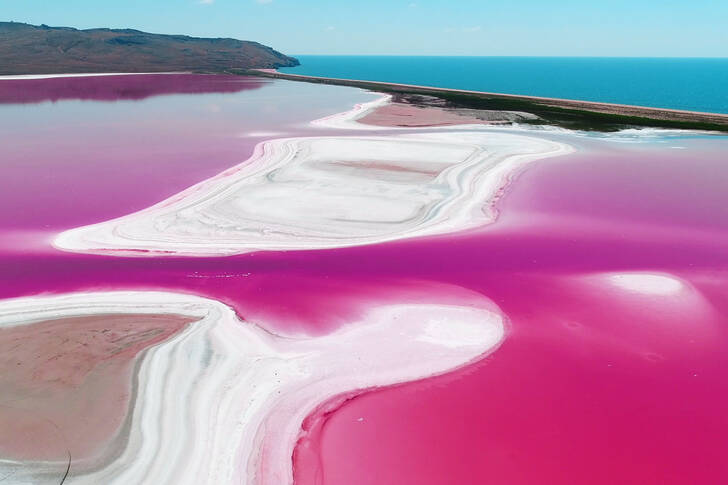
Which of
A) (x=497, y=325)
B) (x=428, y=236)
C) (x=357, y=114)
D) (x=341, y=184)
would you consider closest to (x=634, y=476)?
(x=497, y=325)

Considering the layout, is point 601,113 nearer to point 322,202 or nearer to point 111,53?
point 322,202

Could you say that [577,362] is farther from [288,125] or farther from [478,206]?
[288,125]

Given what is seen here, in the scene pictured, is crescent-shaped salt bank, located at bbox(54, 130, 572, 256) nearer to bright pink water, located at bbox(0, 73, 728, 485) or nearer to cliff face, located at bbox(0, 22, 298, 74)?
bright pink water, located at bbox(0, 73, 728, 485)

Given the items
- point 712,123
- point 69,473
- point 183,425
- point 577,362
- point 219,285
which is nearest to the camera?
point 69,473

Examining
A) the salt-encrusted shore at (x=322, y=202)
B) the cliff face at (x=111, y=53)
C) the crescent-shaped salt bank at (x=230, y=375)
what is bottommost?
the crescent-shaped salt bank at (x=230, y=375)

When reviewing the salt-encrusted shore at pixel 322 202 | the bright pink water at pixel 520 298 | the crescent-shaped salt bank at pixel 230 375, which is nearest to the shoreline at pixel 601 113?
the bright pink water at pixel 520 298

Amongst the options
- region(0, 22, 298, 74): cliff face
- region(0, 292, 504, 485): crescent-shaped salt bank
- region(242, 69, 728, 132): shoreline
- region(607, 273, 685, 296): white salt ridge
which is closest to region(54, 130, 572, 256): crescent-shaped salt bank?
region(0, 292, 504, 485): crescent-shaped salt bank

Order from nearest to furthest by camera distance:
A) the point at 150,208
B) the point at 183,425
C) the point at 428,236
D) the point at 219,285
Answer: the point at 183,425
the point at 219,285
the point at 428,236
the point at 150,208

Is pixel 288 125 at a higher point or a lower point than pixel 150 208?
higher

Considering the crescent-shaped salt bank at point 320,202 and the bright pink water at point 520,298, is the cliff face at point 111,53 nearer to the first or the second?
the crescent-shaped salt bank at point 320,202
